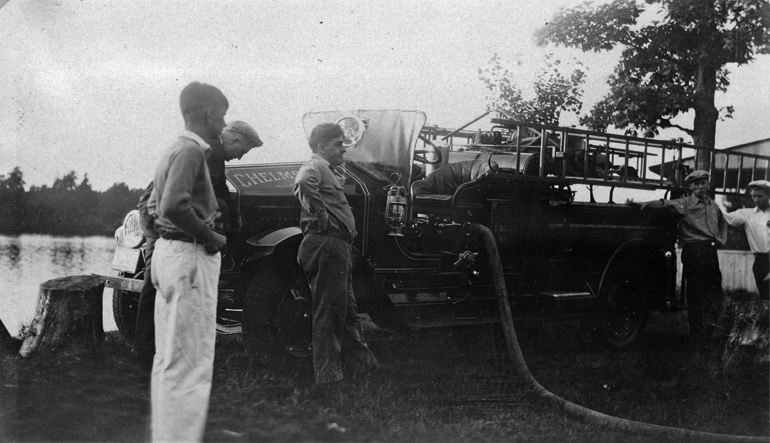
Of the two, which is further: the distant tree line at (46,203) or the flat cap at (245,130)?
the flat cap at (245,130)

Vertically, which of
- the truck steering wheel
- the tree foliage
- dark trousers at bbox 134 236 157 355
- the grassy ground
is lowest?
the grassy ground

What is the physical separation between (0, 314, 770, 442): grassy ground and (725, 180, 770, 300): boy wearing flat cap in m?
0.86

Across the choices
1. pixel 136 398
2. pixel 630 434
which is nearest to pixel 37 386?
pixel 136 398

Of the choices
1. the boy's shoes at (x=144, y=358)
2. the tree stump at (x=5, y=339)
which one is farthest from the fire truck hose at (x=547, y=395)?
the tree stump at (x=5, y=339)

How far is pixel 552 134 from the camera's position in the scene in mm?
5891

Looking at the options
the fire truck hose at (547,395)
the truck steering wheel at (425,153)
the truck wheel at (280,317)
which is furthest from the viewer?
the truck steering wheel at (425,153)

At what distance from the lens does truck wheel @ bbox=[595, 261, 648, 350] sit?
642cm

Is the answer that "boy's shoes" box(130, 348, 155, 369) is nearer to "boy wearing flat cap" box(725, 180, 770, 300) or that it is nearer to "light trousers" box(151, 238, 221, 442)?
"light trousers" box(151, 238, 221, 442)

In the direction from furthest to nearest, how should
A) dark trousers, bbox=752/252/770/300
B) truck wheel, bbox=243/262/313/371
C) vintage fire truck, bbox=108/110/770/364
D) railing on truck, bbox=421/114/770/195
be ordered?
railing on truck, bbox=421/114/770/195
dark trousers, bbox=752/252/770/300
vintage fire truck, bbox=108/110/770/364
truck wheel, bbox=243/262/313/371

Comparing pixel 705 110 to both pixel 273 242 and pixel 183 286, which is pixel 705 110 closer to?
pixel 273 242

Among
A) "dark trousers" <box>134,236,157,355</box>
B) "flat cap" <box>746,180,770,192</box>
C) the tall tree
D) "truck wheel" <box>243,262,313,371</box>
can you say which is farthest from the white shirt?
"dark trousers" <box>134,236,157,355</box>

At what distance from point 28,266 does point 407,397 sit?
234cm

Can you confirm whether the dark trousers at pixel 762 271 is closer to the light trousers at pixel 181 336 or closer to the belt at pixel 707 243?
the belt at pixel 707 243

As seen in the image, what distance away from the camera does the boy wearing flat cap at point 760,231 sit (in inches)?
215
